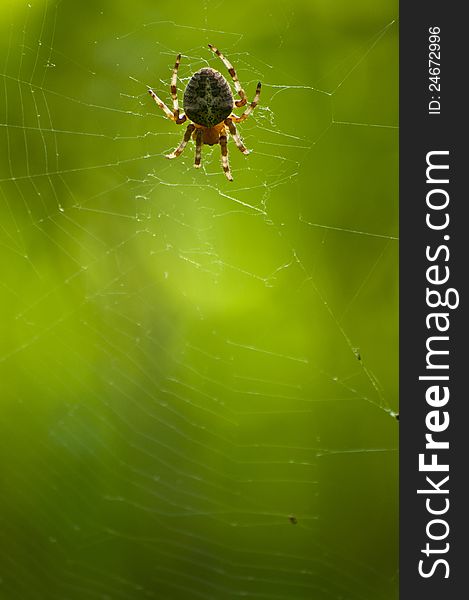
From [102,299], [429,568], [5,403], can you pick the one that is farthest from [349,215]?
[5,403]

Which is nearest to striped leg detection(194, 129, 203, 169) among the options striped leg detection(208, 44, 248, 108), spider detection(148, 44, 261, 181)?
spider detection(148, 44, 261, 181)

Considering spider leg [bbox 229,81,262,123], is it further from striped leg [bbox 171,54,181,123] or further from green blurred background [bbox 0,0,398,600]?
striped leg [bbox 171,54,181,123]

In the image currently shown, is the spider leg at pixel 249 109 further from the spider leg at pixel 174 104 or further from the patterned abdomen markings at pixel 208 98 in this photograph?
the spider leg at pixel 174 104

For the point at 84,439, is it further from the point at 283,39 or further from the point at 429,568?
the point at 283,39

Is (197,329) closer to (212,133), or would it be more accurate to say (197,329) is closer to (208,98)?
(208,98)

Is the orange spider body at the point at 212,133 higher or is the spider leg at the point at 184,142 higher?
the orange spider body at the point at 212,133

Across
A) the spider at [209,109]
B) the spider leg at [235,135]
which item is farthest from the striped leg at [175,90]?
the spider leg at [235,135]

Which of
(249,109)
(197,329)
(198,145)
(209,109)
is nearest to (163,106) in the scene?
(209,109)
